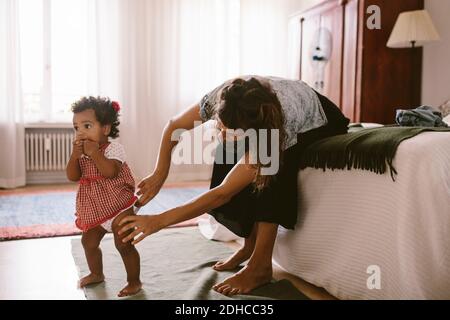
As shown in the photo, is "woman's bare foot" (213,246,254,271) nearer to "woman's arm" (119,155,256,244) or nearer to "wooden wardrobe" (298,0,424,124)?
"woman's arm" (119,155,256,244)

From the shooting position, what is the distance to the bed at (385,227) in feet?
3.87

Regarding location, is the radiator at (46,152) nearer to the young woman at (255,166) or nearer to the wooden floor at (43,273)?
the wooden floor at (43,273)

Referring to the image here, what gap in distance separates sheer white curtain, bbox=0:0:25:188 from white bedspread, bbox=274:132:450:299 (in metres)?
3.07

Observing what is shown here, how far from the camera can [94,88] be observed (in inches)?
160

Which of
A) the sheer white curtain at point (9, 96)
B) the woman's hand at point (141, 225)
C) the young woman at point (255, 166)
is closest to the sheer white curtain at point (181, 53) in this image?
the sheer white curtain at point (9, 96)

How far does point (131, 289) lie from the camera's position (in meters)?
1.45

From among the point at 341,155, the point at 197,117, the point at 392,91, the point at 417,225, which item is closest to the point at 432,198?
the point at 417,225

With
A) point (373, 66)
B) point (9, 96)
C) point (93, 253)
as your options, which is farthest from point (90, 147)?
point (9, 96)

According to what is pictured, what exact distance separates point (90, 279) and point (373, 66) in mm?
2437

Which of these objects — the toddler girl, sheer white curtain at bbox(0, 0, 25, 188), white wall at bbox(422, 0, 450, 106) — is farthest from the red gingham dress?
sheer white curtain at bbox(0, 0, 25, 188)

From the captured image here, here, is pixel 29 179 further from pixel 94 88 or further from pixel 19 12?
pixel 19 12

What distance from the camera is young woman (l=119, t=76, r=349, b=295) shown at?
1355 mm

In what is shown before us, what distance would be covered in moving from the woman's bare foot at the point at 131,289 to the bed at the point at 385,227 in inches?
21.7

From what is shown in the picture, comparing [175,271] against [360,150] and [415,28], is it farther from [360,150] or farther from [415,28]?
[415,28]
